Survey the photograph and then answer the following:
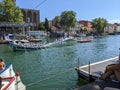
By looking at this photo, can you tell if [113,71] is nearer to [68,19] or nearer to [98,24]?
[68,19]

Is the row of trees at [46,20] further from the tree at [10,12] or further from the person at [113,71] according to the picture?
the person at [113,71]

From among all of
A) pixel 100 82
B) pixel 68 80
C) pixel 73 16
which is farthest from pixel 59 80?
pixel 73 16

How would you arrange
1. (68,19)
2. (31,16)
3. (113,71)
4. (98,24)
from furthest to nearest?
(98,24) → (68,19) → (31,16) → (113,71)

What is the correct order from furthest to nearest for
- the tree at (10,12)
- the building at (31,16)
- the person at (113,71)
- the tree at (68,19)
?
the tree at (68,19) → the building at (31,16) → the tree at (10,12) → the person at (113,71)

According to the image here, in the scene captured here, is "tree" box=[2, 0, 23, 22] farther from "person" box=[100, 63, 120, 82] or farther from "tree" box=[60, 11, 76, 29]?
"person" box=[100, 63, 120, 82]

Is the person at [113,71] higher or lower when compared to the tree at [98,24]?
lower

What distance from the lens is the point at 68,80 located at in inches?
683

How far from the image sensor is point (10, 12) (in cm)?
8275

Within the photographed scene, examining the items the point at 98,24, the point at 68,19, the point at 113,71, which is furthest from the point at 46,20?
the point at 113,71

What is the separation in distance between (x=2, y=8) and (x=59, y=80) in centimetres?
7213

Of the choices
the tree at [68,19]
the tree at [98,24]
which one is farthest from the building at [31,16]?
the tree at [98,24]

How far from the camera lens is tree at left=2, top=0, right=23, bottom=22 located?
83450mm

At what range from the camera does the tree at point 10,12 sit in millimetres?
83450

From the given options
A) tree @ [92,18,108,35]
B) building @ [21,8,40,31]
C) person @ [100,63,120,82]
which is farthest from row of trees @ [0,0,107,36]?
person @ [100,63,120,82]
